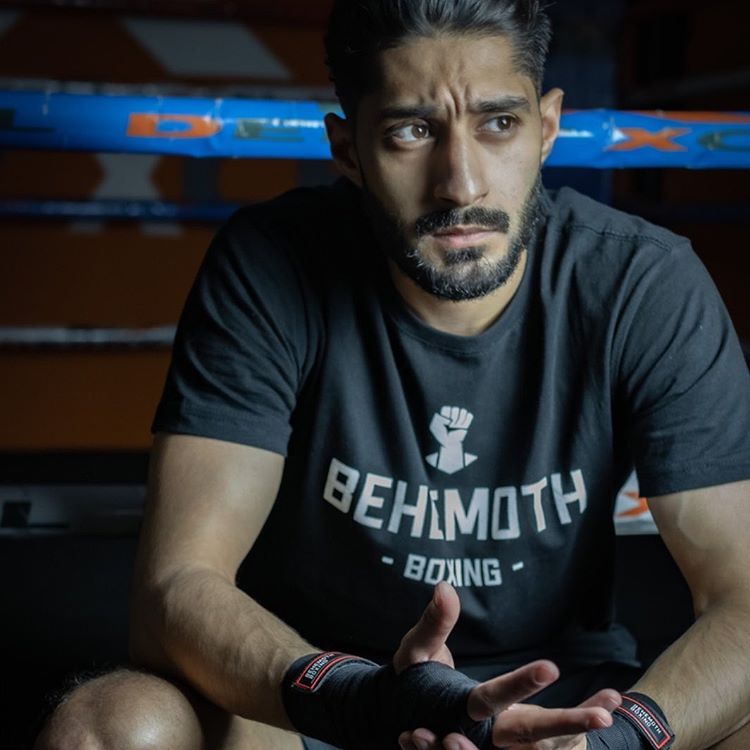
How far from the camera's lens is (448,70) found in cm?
158

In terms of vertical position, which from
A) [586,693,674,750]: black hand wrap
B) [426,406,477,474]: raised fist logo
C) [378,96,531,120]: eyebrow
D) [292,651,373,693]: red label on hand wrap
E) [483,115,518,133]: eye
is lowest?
[586,693,674,750]: black hand wrap

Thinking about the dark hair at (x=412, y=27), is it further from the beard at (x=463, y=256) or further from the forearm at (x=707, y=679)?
the forearm at (x=707, y=679)

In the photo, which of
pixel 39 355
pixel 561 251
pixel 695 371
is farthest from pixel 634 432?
pixel 39 355

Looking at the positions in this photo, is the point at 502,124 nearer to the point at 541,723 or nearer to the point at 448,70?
the point at 448,70

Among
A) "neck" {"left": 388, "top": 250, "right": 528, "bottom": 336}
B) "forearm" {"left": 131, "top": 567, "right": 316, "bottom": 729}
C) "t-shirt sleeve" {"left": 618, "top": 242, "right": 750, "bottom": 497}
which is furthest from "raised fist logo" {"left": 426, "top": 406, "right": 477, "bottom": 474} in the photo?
"forearm" {"left": 131, "top": 567, "right": 316, "bottom": 729}

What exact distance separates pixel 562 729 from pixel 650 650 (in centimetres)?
92

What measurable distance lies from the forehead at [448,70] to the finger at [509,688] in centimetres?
73

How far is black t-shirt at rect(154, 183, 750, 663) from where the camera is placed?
1.61 m

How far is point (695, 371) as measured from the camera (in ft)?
5.28

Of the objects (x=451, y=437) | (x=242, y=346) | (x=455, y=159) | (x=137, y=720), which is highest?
(x=455, y=159)

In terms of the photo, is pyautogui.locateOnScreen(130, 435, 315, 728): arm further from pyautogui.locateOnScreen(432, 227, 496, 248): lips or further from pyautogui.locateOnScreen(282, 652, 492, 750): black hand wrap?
pyautogui.locateOnScreen(432, 227, 496, 248): lips

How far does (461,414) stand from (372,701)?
47 cm

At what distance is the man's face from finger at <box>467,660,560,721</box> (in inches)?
21.6

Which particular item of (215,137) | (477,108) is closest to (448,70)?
(477,108)
